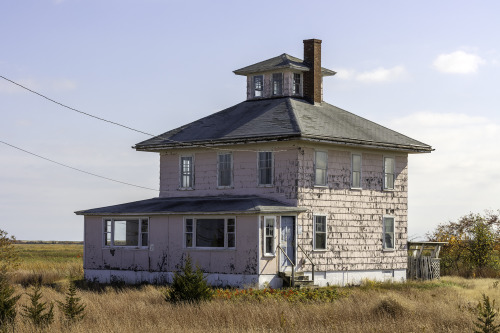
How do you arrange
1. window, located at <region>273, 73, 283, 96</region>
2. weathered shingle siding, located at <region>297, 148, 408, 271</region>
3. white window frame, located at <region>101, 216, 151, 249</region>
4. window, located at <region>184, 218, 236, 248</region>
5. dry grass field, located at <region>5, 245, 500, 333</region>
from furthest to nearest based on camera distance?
window, located at <region>273, 73, 283, 96</region>
white window frame, located at <region>101, 216, 151, 249</region>
weathered shingle siding, located at <region>297, 148, 408, 271</region>
window, located at <region>184, 218, 236, 248</region>
dry grass field, located at <region>5, 245, 500, 333</region>

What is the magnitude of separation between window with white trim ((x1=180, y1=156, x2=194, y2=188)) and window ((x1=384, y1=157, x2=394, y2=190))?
919 cm

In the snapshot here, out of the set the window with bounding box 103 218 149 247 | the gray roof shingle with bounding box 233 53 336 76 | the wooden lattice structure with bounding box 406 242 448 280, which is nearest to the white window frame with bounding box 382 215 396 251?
the wooden lattice structure with bounding box 406 242 448 280

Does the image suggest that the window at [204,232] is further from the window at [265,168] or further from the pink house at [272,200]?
the window at [265,168]

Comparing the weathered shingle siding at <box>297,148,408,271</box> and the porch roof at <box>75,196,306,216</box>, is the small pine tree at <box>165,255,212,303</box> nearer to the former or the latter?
the porch roof at <box>75,196,306,216</box>

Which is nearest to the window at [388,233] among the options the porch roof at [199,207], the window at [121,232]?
the porch roof at [199,207]

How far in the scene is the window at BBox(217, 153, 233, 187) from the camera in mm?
36906

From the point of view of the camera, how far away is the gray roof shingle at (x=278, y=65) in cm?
3972

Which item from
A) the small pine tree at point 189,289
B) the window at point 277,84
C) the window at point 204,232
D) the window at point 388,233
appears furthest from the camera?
the window at point 277,84

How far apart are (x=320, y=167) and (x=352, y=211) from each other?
289 centimetres

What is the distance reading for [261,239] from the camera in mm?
32625

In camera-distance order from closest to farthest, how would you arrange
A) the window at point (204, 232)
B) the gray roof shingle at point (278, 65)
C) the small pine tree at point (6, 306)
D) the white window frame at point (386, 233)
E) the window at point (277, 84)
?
the small pine tree at point (6, 306), the window at point (204, 232), the white window frame at point (386, 233), the gray roof shingle at point (278, 65), the window at point (277, 84)

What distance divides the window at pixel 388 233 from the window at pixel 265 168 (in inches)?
265

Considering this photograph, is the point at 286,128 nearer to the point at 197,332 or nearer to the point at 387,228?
the point at 387,228

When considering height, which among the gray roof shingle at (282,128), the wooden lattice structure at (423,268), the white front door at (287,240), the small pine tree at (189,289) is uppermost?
the gray roof shingle at (282,128)
